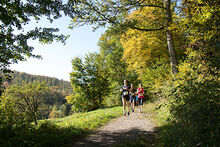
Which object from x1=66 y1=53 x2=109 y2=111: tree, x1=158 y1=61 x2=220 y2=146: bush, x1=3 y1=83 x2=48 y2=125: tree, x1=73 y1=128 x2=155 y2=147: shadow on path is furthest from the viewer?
x1=66 y1=53 x2=109 y2=111: tree

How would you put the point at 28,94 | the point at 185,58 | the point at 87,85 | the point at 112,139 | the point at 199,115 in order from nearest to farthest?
the point at 199,115 < the point at 112,139 < the point at 185,58 < the point at 28,94 < the point at 87,85

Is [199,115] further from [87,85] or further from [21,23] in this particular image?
[87,85]

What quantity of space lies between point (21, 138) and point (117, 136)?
3105mm

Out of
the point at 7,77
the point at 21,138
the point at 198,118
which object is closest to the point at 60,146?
the point at 21,138

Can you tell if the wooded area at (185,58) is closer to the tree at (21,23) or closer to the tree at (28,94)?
the tree at (21,23)

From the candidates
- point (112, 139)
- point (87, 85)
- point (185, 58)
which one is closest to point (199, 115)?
point (112, 139)

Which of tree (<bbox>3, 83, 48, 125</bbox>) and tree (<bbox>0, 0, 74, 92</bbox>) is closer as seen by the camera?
tree (<bbox>0, 0, 74, 92</bbox>)

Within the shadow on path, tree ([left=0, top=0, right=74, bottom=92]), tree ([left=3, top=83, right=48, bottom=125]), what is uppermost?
tree ([left=0, top=0, right=74, bottom=92])

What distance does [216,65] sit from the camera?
435cm

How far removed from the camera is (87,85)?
21797mm

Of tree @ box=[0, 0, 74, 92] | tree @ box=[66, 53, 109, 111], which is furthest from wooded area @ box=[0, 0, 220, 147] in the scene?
tree @ box=[66, 53, 109, 111]

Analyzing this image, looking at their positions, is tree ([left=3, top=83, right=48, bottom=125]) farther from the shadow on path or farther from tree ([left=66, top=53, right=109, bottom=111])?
the shadow on path

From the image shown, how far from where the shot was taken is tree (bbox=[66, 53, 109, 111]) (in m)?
21.7

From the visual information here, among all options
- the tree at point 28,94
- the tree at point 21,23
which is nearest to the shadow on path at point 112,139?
the tree at point 21,23
